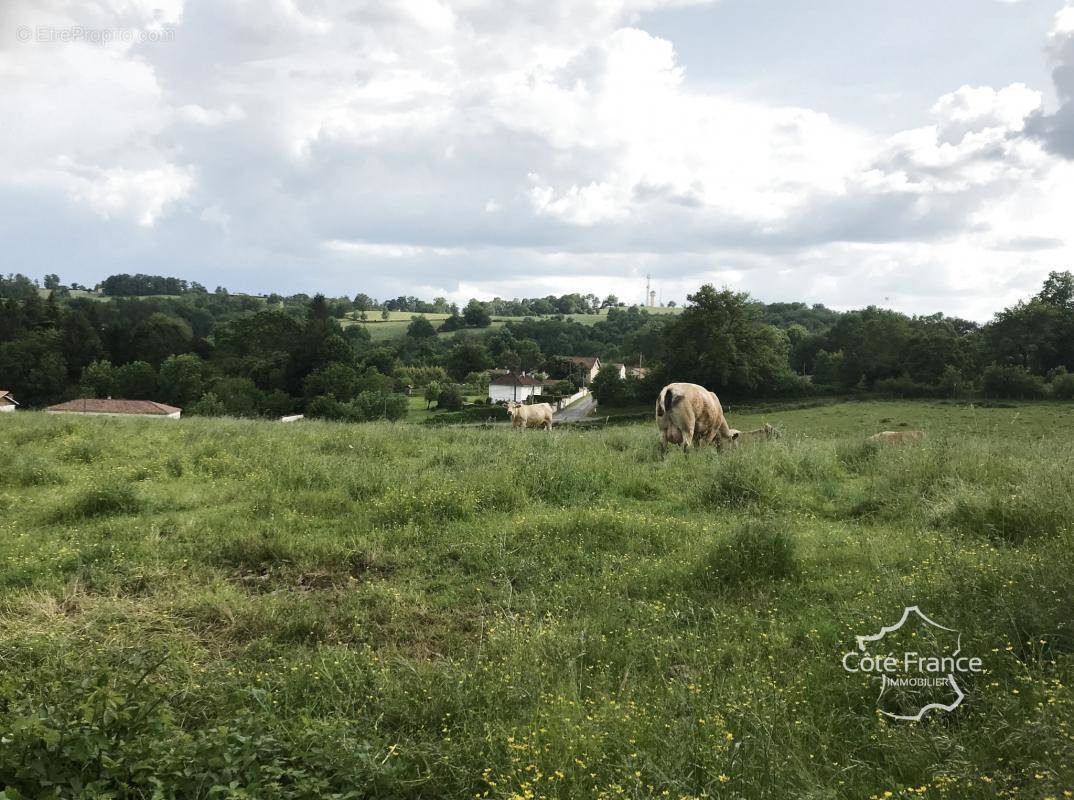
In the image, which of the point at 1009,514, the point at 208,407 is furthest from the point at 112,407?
the point at 1009,514

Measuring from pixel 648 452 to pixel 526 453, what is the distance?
266 centimetres

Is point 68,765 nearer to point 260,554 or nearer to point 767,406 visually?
point 260,554

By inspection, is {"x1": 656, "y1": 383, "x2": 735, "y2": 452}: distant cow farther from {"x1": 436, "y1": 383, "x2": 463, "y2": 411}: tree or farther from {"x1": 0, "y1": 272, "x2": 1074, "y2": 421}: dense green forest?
{"x1": 436, "y1": 383, "x2": 463, "y2": 411}: tree

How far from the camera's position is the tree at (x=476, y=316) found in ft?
520

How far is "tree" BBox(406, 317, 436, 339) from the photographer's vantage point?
451ft

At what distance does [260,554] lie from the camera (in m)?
6.72

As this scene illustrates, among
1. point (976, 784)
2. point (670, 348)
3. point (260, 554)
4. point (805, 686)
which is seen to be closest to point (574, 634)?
point (805, 686)

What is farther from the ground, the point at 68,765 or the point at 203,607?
the point at 68,765

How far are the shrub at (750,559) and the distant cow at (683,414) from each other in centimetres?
643

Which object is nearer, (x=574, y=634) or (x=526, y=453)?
(x=574, y=634)

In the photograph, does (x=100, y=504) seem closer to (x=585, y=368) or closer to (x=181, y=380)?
(x=181, y=380)

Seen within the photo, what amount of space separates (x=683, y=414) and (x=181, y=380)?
207 feet

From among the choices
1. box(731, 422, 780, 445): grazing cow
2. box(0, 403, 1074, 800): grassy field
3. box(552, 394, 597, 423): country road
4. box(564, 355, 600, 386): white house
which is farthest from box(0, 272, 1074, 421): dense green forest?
box(0, 403, 1074, 800): grassy field

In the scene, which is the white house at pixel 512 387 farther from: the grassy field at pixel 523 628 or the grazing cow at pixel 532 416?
the grassy field at pixel 523 628
